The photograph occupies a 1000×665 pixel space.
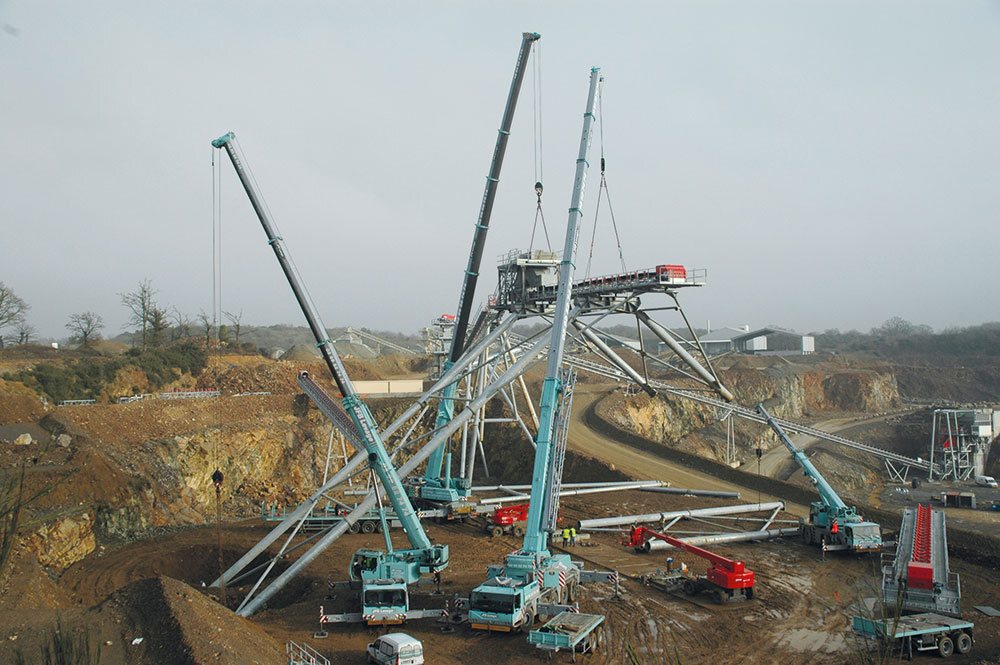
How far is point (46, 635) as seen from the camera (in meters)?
18.5

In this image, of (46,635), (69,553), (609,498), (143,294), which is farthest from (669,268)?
(143,294)

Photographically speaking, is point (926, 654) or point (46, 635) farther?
point (926, 654)

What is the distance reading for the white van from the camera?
19484 mm

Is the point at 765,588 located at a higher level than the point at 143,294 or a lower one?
lower

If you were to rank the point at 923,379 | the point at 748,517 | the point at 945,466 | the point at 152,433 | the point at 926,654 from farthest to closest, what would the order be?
1. the point at 923,379
2. the point at 945,466
3. the point at 152,433
4. the point at 748,517
5. the point at 926,654

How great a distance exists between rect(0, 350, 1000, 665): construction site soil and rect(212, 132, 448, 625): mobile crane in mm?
942

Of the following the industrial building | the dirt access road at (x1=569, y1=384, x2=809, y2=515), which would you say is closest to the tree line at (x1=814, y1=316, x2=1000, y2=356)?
the industrial building

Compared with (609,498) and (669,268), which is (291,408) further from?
(669,268)

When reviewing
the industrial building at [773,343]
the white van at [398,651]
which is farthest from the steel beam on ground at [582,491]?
the industrial building at [773,343]

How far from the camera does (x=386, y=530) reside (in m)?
26.0

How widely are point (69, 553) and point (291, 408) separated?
25483 mm

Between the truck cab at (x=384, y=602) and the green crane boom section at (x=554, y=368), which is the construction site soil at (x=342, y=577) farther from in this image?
the green crane boom section at (x=554, y=368)

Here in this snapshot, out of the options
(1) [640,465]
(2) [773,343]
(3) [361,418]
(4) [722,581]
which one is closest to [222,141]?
(3) [361,418]

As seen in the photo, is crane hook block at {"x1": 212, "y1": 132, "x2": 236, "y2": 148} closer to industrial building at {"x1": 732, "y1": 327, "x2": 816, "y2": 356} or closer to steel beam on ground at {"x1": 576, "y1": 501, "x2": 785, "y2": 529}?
steel beam on ground at {"x1": 576, "y1": 501, "x2": 785, "y2": 529}
